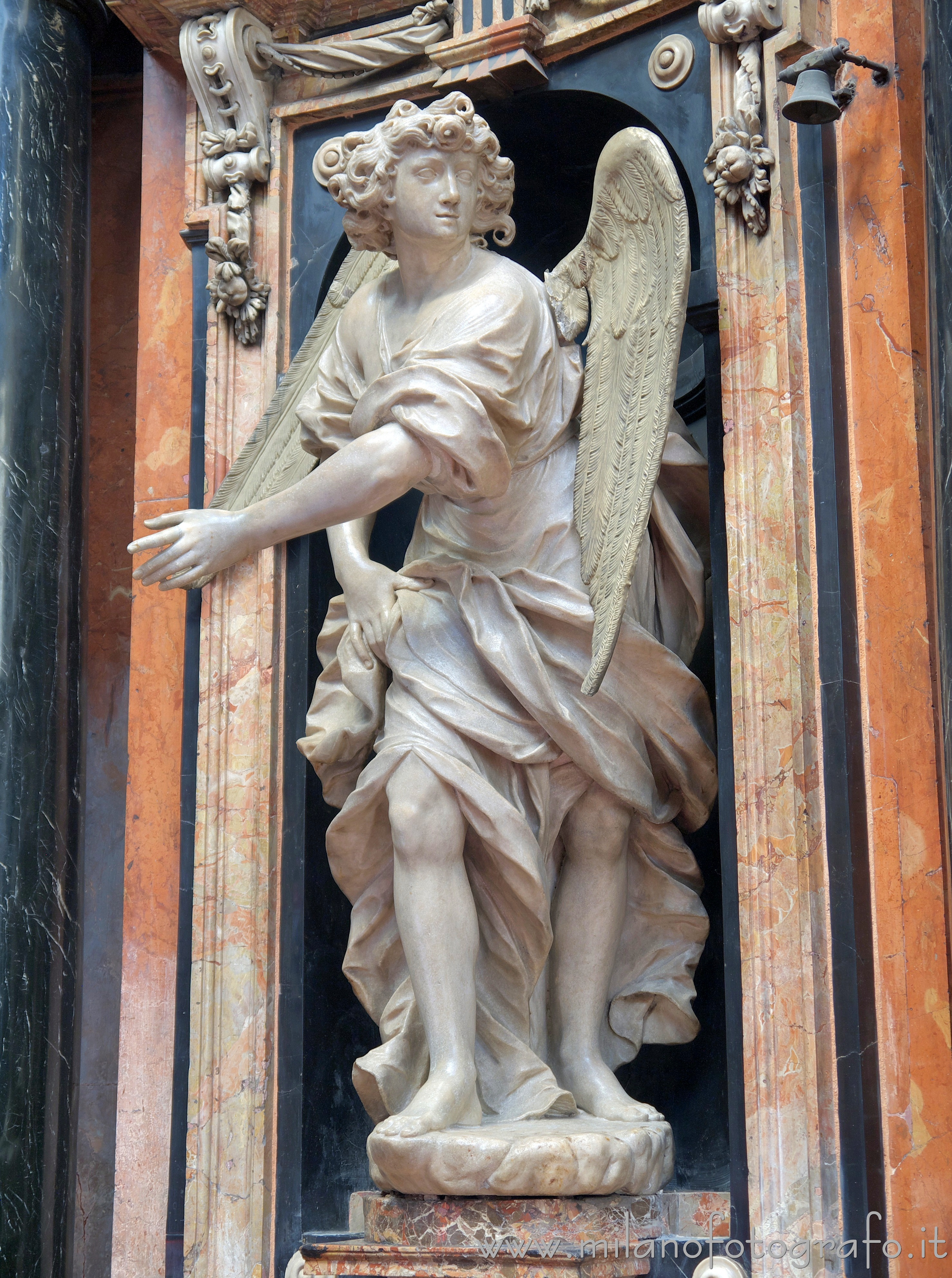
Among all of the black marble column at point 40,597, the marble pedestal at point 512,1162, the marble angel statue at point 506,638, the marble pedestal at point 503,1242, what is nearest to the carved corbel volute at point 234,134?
the black marble column at point 40,597

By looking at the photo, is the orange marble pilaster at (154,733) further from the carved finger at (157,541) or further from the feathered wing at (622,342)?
the feathered wing at (622,342)

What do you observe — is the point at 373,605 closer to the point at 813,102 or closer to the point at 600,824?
the point at 600,824

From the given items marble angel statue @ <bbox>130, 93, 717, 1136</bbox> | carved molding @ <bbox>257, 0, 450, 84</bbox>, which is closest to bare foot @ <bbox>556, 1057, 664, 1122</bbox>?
marble angel statue @ <bbox>130, 93, 717, 1136</bbox>

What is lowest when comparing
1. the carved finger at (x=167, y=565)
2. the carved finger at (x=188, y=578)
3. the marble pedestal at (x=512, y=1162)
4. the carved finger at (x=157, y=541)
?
the marble pedestal at (x=512, y=1162)

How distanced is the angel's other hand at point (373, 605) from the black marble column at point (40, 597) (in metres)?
0.92

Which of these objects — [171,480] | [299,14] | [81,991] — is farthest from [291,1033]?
[299,14]

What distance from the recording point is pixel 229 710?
471 centimetres

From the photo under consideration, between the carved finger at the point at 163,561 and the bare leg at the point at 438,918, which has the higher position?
the carved finger at the point at 163,561

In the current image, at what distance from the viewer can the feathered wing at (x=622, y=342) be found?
395cm

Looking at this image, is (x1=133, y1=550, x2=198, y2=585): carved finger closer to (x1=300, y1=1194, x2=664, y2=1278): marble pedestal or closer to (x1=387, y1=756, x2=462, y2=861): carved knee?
(x1=387, y1=756, x2=462, y2=861): carved knee

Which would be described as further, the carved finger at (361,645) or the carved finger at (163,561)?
the carved finger at (361,645)

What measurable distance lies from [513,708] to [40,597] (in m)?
1.40

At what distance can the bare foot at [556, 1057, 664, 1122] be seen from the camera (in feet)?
13.0

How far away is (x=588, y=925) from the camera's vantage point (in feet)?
13.6
